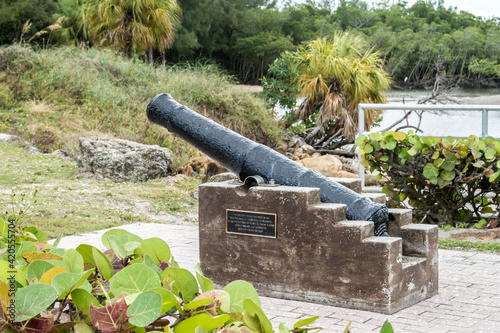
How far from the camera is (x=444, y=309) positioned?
14.6 feet

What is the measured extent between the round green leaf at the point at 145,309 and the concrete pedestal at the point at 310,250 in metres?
3.25

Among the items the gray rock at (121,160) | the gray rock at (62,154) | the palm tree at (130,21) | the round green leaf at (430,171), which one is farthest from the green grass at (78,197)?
the palm tree at (130,21)

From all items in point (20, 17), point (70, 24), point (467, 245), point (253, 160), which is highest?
point (20, 17)

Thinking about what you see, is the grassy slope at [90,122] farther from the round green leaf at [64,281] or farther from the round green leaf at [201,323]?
the round green leaf at [201,323]

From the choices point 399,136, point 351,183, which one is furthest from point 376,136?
point 351,183

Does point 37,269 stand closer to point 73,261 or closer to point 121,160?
point 73,261

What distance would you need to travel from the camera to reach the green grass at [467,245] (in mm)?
6312

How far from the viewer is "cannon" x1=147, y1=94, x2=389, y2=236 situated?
4.68m

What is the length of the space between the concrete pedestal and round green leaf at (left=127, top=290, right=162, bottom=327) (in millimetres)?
3255

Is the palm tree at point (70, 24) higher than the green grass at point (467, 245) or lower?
higher

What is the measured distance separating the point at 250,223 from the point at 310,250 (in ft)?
1.74

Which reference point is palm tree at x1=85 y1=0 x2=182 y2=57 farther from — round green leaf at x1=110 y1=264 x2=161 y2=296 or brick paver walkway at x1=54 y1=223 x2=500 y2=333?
round green leaf at x1=110 y1=264 x2=161 y2=296

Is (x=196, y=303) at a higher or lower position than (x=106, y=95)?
higher

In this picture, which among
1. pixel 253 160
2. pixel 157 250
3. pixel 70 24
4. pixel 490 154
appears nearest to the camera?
pixel 157 250
